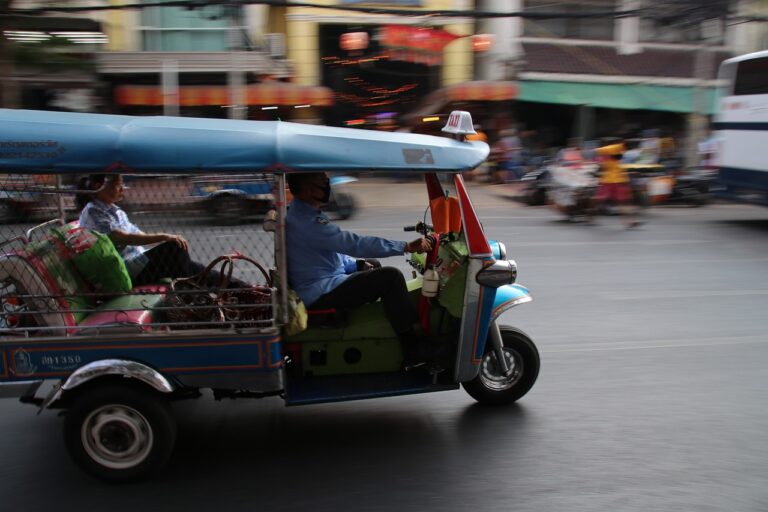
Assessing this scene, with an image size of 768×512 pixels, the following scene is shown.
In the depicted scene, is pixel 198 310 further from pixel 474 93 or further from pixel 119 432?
pixel 474 93

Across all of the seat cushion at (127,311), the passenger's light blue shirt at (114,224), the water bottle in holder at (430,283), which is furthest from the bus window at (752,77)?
the seat cushion at (127,311)

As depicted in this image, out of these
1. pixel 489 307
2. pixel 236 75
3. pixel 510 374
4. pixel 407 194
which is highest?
pixel 236 75

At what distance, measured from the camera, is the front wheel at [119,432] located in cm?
349

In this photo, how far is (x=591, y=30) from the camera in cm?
2270

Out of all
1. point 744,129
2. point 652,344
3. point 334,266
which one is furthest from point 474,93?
point 334,266

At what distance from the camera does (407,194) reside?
56.6ft

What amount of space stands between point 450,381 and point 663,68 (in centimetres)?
2102

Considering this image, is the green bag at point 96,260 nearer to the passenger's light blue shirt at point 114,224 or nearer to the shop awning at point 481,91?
the passenger's light blue shirt at point 114,224

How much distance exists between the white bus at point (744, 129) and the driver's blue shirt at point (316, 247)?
1053 centimetres

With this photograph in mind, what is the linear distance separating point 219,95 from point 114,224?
14.3 m

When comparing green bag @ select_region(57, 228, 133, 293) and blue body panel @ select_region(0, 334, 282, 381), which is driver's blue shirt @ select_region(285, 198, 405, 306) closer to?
blue body panel @ select_region(0, 334, 282, 381)

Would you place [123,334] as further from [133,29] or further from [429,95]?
[429,95]

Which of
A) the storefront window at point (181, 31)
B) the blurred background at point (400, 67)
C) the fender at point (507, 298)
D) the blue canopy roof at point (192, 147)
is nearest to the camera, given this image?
the blue canopy roof at point (192, 147)

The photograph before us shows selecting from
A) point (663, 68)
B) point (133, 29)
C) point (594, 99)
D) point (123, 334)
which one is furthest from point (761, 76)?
point (133, 29)
